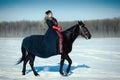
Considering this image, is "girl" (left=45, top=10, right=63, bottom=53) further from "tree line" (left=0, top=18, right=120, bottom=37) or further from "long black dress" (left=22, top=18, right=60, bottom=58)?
"tree line" (left=0, top=18, right=120, bottom=37)

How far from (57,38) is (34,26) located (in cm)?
1990

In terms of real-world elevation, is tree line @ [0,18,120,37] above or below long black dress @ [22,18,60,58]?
below

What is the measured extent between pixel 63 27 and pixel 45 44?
18924 mm

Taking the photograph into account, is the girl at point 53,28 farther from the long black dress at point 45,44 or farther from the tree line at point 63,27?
the tree line at point 63,27

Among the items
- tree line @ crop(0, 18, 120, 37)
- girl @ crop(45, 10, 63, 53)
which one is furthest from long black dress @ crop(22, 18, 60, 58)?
tree line @ crop(0, 18, 120, 37)

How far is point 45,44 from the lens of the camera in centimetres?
671

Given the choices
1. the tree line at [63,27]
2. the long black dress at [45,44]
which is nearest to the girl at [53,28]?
the long black dress at [45,44]

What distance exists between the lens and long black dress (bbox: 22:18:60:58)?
21.7 ft

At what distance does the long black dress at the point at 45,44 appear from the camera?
6.63 m

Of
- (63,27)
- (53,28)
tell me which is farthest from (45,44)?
(63,27)

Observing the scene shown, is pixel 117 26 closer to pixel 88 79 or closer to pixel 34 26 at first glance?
pixel 34 26

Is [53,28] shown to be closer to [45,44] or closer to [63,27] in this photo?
[45,44]

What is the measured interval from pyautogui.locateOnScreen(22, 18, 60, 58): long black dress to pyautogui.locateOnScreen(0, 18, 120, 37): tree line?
731 inches

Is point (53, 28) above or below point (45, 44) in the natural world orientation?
above
